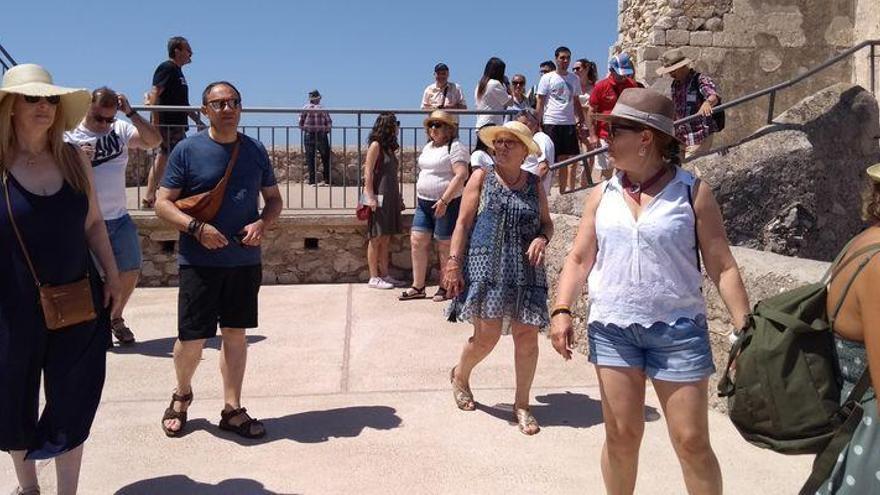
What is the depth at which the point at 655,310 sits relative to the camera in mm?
2678

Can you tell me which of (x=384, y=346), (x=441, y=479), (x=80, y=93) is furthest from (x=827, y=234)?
(x=80, y=93)

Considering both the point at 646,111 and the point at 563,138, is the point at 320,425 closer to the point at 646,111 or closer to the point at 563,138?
the point at 646,111

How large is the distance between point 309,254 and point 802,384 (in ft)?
22.3

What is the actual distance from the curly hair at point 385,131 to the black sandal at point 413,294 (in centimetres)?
144

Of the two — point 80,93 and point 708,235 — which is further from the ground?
point 80,93

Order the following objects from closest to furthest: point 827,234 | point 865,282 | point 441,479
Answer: point 865,282 → point 441,479 → point 827,234

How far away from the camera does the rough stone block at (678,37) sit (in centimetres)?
1088

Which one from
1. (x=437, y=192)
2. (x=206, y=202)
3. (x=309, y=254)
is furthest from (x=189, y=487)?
(x=309, y=254)

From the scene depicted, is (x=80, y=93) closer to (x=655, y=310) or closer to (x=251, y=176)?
(x=251, y=176)

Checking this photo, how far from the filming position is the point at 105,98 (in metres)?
4.95

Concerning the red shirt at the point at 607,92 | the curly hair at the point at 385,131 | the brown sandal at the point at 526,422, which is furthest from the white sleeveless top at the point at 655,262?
the curly hair at the point at 385,131

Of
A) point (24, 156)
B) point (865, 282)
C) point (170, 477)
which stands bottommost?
point (170, 477)

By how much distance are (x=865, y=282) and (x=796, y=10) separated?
10.4 meters

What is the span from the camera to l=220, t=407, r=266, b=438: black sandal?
4090 mm
